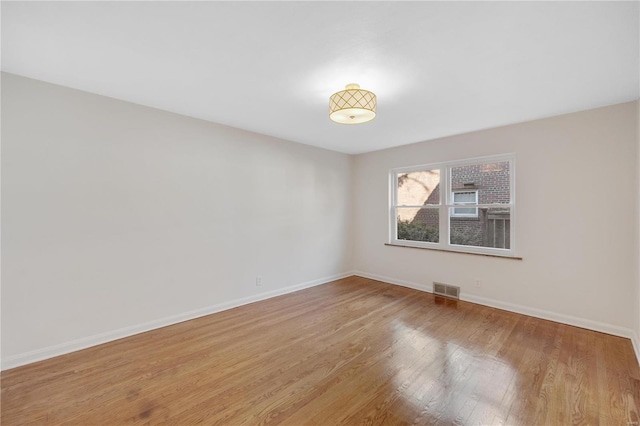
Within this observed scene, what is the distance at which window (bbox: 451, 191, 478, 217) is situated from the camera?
399 cm

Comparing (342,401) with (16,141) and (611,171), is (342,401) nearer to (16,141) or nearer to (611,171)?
(16,141)

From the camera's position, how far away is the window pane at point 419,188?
175 inches

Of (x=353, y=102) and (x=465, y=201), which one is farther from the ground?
(x=353, y=102)

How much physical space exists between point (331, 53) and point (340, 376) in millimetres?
2505

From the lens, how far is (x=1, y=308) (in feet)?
7.30

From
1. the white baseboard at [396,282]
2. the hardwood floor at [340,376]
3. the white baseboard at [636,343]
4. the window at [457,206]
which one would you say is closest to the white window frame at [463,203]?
the window at [457,206]

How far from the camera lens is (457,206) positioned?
417 cm

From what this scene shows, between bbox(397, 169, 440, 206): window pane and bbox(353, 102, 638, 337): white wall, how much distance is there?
0.46 m

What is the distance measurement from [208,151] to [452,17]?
2.95 meters

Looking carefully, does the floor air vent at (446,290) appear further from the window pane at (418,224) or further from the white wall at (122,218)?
the white wall at (122,218)

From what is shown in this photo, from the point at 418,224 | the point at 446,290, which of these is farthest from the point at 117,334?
the point at 418,224

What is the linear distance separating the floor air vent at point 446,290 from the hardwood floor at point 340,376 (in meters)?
0.78

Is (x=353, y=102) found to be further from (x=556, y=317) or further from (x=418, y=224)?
(x=556, y=317)

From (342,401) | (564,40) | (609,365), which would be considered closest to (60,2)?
(342,401)
